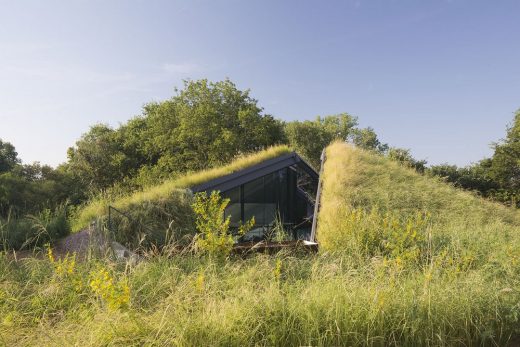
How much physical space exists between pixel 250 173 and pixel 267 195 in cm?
122

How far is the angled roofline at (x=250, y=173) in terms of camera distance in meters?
11.0

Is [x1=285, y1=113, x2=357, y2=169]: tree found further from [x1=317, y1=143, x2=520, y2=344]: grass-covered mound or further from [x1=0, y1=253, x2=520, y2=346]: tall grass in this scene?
[x1=0, y1=253, x2=520, y2=346]: tall grass

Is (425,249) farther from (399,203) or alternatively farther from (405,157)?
(405,157)

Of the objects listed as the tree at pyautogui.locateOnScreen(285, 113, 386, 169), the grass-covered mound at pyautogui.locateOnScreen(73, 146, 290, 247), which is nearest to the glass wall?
the grass-covered mound at pyautogui.locateOnScreen(73, 146, 290, 247)

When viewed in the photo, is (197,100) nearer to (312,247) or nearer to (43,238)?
(43,238)

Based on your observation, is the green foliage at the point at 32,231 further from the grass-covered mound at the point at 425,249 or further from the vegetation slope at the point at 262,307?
the grass-covered mound at the point at 425,249

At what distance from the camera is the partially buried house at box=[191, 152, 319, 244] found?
37.4 feet

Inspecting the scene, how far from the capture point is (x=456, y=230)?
6562 mm

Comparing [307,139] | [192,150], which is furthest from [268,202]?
[307,139]

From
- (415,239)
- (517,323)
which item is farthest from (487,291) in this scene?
(415,239)

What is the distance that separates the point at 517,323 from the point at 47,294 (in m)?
4.82

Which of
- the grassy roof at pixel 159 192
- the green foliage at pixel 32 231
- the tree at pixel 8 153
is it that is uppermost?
the tree at pixel 8 153

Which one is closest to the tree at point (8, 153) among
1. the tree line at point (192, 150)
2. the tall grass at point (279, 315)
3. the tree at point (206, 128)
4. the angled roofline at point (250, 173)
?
the tree line at point (192, 150)

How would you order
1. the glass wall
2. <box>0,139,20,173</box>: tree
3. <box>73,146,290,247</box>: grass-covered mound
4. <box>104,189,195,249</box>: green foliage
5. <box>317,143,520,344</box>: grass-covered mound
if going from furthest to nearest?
<box>0,139,20,173</box>: tree < the glass wall < <box>73,146,290,247</box>: grass-covered mound < <box>104,189,195,249</box>: green foliage < <box>317,143,520,344</box>: grass-covered mound
